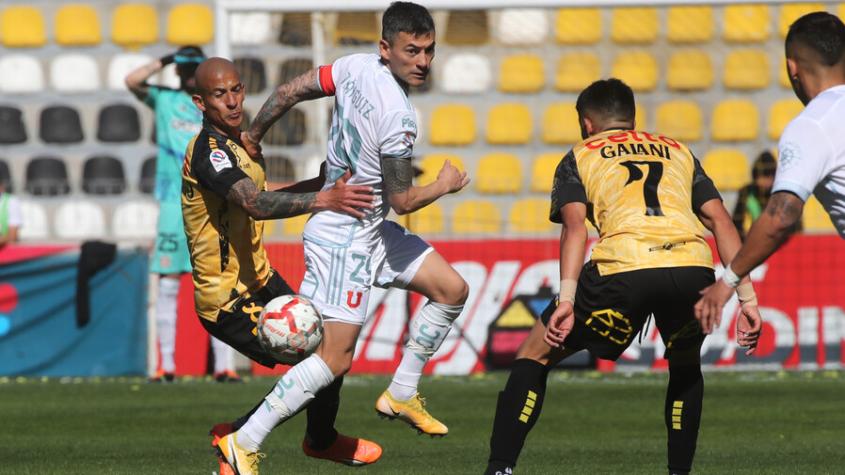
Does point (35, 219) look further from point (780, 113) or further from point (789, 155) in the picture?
point (789, 155)

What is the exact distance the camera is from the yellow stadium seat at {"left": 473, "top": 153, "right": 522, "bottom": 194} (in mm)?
15648

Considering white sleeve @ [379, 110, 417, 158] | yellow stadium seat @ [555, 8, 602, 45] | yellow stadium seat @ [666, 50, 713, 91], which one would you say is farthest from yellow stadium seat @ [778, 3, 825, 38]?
white sleeve @ [379, 110, 417, 158]

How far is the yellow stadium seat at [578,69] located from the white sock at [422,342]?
30.4ft

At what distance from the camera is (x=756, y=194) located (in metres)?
13.9

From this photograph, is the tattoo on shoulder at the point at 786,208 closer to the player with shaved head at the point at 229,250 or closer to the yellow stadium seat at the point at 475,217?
the player with shaved head at the point at 229,250

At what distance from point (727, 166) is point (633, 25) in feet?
6.26

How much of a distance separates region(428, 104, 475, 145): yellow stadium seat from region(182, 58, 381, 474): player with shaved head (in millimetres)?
9592

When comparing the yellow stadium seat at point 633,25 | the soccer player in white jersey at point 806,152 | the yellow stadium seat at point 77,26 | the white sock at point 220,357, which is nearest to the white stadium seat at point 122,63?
the yellow stadium seat at point 77,26

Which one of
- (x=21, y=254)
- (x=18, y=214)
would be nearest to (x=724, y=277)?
(x=21, y=254)

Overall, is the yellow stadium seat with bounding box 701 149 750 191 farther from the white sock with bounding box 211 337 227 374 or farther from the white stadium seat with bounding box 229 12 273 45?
the white sock with bounding box 211 337 227 374

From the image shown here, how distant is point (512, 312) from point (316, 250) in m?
6.67

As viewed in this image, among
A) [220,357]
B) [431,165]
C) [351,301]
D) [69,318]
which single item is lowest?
[220,357]

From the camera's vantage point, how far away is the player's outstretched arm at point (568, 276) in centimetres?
568

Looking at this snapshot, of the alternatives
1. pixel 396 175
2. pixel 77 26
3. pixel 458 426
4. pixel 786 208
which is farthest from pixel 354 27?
pixel 786 208
